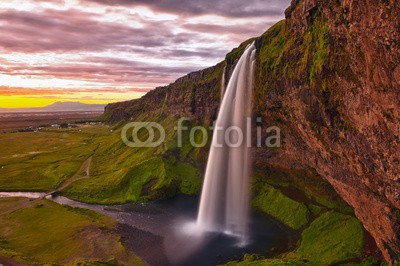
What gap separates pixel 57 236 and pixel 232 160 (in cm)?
5312

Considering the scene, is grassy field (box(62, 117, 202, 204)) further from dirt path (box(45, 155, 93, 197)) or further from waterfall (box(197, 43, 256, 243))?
waterfall (box(197, 43, 256, 243))

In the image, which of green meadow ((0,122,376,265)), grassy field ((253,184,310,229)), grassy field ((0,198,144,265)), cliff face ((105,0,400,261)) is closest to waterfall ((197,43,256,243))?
grassy field ((253,184,310,229))

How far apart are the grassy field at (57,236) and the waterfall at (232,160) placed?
77.5ft

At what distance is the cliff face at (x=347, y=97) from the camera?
35031 millimetres

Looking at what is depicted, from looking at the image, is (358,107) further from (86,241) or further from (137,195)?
(137,195)

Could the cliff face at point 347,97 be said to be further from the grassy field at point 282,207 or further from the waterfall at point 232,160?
the grassy field at point 282,207

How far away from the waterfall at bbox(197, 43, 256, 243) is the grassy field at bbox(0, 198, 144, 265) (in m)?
23.6

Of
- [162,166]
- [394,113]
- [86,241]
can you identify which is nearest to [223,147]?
[162,166]

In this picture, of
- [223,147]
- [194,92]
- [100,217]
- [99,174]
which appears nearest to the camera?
[100,217]

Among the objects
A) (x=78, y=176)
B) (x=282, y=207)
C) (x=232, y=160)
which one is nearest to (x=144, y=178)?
(x=232, y=160)

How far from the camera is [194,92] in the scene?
6009 inches

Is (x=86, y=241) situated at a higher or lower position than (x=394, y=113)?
lower

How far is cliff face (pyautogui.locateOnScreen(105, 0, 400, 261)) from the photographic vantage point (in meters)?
35.0

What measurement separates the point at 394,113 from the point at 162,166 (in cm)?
8971
